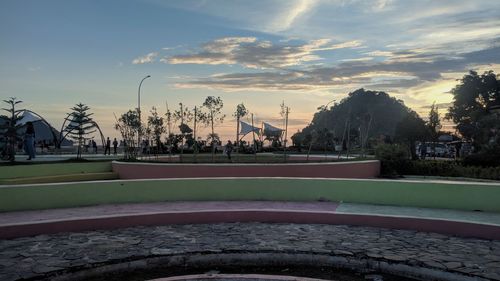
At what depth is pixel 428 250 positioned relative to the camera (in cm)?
723

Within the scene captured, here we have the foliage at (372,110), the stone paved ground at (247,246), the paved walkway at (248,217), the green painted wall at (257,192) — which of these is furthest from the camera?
the foliage at (372,110)

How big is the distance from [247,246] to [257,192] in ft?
13.2

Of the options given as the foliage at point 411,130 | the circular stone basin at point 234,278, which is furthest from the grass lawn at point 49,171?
the foliage at point 411,130

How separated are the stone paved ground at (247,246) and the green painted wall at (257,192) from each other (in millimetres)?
2074

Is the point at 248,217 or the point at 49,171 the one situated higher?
the point at 49,171

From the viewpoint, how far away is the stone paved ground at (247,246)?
21.3ft

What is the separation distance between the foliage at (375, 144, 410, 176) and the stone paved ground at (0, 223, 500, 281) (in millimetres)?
13179

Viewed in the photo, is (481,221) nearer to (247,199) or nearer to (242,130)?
(247,199)

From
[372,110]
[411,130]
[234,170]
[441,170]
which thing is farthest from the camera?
[372,110]

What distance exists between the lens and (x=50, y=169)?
16.9m

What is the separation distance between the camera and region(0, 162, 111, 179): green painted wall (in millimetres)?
15898

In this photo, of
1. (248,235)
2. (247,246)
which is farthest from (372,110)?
(247,246)

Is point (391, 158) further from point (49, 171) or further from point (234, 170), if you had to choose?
point (49, 171)

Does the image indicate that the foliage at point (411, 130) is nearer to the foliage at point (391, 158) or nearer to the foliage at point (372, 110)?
the foliage at point (391, 158)
